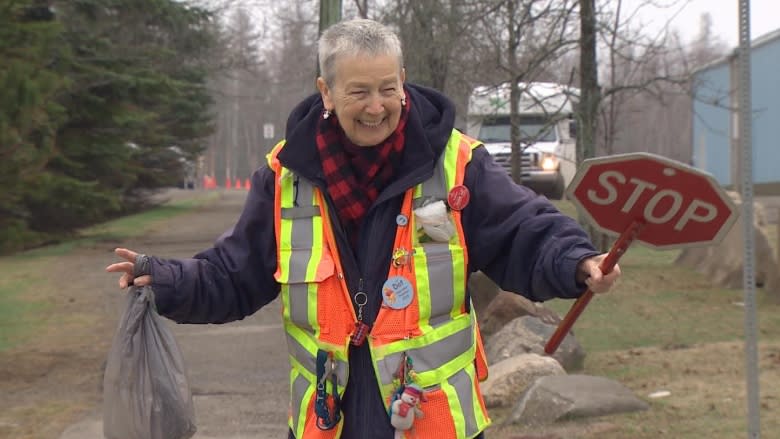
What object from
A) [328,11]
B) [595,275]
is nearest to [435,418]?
[595,275]

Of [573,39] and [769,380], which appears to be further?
[573,39]

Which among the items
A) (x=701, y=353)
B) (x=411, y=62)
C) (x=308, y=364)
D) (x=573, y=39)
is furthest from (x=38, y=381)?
(x=411, y=62)

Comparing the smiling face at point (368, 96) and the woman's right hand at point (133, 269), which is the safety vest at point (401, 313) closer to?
the smiling face at point (368, 96)

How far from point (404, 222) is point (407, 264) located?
0.11 metres

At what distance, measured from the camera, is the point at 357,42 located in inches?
125

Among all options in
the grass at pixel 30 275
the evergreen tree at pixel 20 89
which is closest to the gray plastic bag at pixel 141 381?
the grass at pixel 30 275

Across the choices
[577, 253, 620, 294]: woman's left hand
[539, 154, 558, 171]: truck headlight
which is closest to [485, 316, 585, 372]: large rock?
[577, 253, 620, 294]: woman's left hand

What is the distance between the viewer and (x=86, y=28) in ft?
62.6

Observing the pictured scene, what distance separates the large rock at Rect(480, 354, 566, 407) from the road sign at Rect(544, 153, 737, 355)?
12.8ft

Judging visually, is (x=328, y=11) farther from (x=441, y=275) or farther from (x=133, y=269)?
(x=441, y=275)

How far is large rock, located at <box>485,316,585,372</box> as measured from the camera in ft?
25.6

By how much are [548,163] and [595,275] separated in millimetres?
21616

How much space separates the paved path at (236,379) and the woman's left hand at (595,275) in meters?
3.99

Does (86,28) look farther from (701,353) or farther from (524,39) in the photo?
(701,353)
